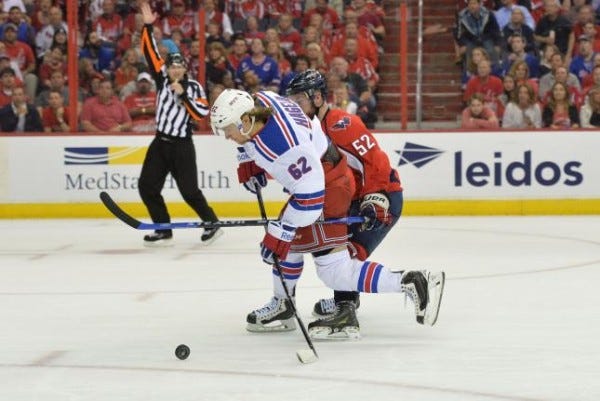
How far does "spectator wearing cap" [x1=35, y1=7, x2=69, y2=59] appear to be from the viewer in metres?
12.3

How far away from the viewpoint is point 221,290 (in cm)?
728

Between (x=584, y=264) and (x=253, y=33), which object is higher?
(x=253, y=33)

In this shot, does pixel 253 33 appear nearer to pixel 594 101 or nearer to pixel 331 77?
pixel 331 77

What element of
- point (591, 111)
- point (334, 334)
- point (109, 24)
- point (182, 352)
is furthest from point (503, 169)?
point (182, 352)

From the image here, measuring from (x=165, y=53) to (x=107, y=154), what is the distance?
3.38ft

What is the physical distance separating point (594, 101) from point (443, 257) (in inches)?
143

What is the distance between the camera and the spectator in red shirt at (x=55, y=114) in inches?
467

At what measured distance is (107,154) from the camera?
11820 mm

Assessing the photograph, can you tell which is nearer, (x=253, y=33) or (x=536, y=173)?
(x=536, y=173)

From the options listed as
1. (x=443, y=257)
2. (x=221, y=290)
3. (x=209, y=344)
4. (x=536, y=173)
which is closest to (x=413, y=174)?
(x=536, y=173)

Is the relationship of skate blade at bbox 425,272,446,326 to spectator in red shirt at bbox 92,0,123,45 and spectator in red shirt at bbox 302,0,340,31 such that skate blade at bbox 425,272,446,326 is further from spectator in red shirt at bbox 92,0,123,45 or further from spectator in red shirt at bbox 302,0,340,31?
spectator in red shirt at bbox 92,0,123,45

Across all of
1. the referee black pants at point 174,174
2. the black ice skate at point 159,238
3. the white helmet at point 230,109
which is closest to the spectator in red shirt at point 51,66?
the referee black pants at point 174,174

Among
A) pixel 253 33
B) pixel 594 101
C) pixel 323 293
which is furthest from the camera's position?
pixel 253 33

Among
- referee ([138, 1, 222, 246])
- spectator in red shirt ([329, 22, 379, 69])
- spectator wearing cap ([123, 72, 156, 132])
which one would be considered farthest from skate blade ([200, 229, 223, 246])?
spectator in red shirt ([329, 22, 379, 69])
